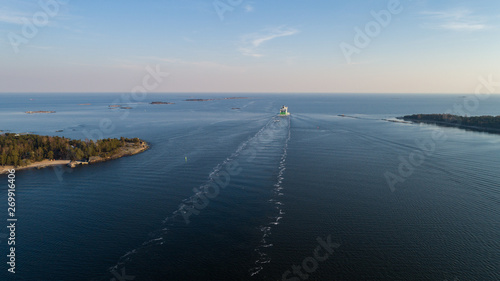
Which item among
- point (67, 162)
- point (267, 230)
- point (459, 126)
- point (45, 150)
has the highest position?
point (459, 126)

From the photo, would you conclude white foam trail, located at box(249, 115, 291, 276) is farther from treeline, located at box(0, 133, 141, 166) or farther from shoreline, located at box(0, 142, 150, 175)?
treeline, located at box(0, 133, 141, 166)

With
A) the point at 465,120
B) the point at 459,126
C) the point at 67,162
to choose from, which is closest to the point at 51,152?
the point at 67,162

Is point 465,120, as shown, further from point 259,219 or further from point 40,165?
point 40,165

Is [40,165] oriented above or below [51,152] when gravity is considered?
below

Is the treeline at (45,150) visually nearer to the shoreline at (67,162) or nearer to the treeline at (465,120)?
the shoreline at (67,162)

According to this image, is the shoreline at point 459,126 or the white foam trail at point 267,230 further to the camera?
the shoreline at point 459,126

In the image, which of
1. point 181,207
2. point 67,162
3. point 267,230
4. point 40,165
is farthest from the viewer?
point 67,162

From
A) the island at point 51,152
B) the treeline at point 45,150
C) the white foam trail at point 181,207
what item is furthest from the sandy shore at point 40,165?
the white foam trail at point 181,207

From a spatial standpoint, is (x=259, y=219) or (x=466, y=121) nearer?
(x=259, y=219)

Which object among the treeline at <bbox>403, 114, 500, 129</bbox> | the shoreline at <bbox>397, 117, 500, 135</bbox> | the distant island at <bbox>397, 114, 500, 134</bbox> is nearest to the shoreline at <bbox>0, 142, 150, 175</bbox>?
the shoreline at <bbox>397, 117, 500, 135</bbox>
